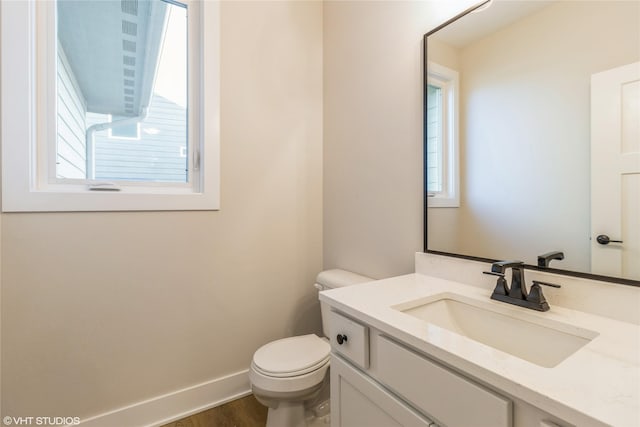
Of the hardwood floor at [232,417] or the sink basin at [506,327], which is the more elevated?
the sink basin at [506,327]

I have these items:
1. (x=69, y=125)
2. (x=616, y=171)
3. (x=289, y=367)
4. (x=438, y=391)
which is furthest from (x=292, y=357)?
(x=69, y=125)

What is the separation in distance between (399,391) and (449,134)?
0.98 metres

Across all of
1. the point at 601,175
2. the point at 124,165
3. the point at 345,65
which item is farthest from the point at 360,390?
the point at 345,65

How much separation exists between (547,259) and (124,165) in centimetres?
184


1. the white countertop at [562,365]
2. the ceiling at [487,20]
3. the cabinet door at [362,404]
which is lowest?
the cabinet door at [362,404]

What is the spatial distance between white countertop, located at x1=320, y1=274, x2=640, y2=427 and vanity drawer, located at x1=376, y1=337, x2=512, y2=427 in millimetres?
33

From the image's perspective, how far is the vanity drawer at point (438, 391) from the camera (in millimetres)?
561

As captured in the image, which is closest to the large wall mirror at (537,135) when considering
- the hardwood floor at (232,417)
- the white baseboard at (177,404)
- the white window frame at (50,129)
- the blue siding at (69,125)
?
the white window frame at (50,129)

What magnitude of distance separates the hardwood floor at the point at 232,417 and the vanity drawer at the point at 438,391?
1.08m

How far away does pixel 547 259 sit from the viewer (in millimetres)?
863

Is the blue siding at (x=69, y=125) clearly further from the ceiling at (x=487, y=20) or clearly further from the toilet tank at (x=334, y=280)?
the ceiling at (x=487, y=20)

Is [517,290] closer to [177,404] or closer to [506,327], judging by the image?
[506,327]

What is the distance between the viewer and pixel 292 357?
135 centimetres

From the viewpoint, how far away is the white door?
2.50 feet
